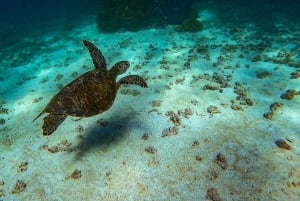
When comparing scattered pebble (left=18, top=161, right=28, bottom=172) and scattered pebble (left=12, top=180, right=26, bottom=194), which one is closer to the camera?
scattered pebble (left=12, top=180, right=26, bottom=194)

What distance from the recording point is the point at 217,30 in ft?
50.5

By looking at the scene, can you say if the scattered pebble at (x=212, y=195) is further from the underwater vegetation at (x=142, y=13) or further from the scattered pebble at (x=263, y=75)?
the underwater vegetation at (x=142, y=13)

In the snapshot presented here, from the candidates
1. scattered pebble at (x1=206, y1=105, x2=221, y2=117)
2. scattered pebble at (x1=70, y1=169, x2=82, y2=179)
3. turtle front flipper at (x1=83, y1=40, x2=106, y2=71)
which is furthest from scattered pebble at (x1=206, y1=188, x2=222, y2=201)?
turtle front flipper at (x1=83, y1=40, x2=106, y2=71)

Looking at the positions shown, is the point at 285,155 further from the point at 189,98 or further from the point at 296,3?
the point at 296,3

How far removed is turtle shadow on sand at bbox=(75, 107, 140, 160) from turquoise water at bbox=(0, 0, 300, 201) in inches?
1.1

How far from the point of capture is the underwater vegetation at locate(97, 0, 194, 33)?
16891 mm

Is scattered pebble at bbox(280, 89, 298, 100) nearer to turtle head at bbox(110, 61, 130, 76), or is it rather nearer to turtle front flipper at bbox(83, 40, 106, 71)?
turtle head at bbox(110, 61, 130, 76)

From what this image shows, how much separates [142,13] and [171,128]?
11.4m

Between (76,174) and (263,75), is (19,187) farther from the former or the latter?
(263,75)

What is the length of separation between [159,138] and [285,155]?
2958 mm

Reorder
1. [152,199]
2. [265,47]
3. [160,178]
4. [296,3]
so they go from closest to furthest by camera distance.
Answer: [152,199], [160,178], [265,47], [296,3]

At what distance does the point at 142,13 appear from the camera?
1677 cm

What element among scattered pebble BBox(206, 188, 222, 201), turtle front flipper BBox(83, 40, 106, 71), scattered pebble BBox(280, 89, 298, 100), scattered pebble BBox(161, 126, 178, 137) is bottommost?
scattered pebble BBox(280, 89, 298, 100)

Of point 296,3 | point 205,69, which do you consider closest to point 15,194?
point 205,69
